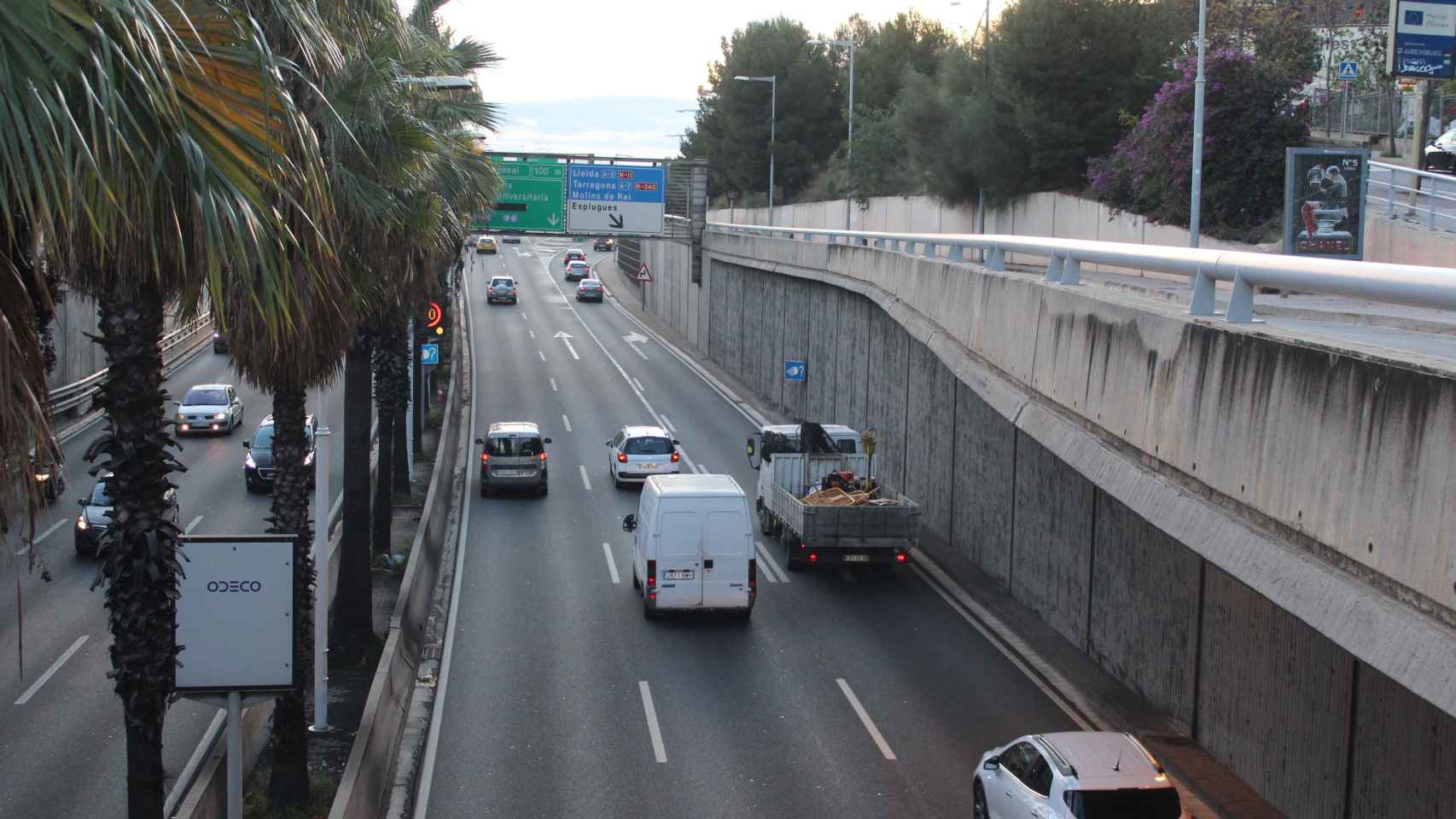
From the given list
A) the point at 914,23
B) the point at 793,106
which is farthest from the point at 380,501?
the point at 914,23

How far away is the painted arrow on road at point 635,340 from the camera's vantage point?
62.5 meters

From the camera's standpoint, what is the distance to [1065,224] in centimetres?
3544

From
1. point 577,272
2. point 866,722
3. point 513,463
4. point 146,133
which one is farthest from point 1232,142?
point 577,272

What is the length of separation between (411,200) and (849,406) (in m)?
19.5

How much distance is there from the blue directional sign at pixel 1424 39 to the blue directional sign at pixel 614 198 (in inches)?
1468

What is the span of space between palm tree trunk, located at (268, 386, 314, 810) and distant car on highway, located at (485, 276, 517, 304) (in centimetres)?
6327

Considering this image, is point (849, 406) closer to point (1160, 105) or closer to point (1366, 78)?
point (1160, 105)

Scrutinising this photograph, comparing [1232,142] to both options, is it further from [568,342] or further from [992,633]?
[568,342]

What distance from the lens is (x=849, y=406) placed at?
120 ft

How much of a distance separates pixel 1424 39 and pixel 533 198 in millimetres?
38236

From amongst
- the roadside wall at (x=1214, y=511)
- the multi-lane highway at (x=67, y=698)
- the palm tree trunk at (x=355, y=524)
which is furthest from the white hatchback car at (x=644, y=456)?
the palm tree trunk at (x=355, y=524)

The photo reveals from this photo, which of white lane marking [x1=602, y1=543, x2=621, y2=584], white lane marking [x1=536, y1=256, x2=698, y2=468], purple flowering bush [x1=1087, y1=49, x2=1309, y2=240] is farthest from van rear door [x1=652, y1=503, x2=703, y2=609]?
white lane marking [x1=536, y1=256, x2=698, y2=468]

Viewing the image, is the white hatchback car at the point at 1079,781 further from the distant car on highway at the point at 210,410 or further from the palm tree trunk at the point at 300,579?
the distant car on highway at the point at 210,410

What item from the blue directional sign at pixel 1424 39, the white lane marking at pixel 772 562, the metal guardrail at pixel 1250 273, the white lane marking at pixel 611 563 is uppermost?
the blue directional sign at pixel 1424 39
